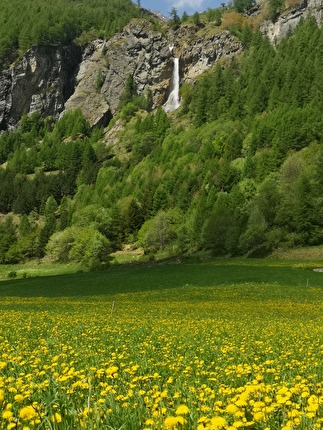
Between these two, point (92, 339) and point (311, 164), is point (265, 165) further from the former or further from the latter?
point (92, 339)

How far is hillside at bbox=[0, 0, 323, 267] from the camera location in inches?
3543

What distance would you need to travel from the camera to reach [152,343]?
12547mm

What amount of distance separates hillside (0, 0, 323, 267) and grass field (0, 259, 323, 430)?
48.8 meters

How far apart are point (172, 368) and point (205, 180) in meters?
122

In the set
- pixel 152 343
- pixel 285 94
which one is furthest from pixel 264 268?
pixel 285 94

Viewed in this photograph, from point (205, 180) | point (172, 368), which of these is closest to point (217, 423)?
point (172, 368)

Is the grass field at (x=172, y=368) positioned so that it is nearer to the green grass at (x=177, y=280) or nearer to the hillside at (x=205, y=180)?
the green grass at (x=177, y=280)

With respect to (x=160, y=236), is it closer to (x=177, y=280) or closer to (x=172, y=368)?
(x=177, y=280)

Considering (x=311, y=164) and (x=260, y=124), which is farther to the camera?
(x=260, y=124)

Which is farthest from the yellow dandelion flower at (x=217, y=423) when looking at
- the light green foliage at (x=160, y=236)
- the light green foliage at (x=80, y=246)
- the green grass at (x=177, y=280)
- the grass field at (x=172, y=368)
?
the light green foliage at (x=160, y=236)

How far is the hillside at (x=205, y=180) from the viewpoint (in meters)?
90.0

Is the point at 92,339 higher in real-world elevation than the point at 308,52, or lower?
lower

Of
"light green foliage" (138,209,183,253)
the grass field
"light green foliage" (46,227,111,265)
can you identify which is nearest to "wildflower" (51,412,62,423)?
the grass field

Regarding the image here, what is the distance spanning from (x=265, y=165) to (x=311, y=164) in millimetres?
14056
